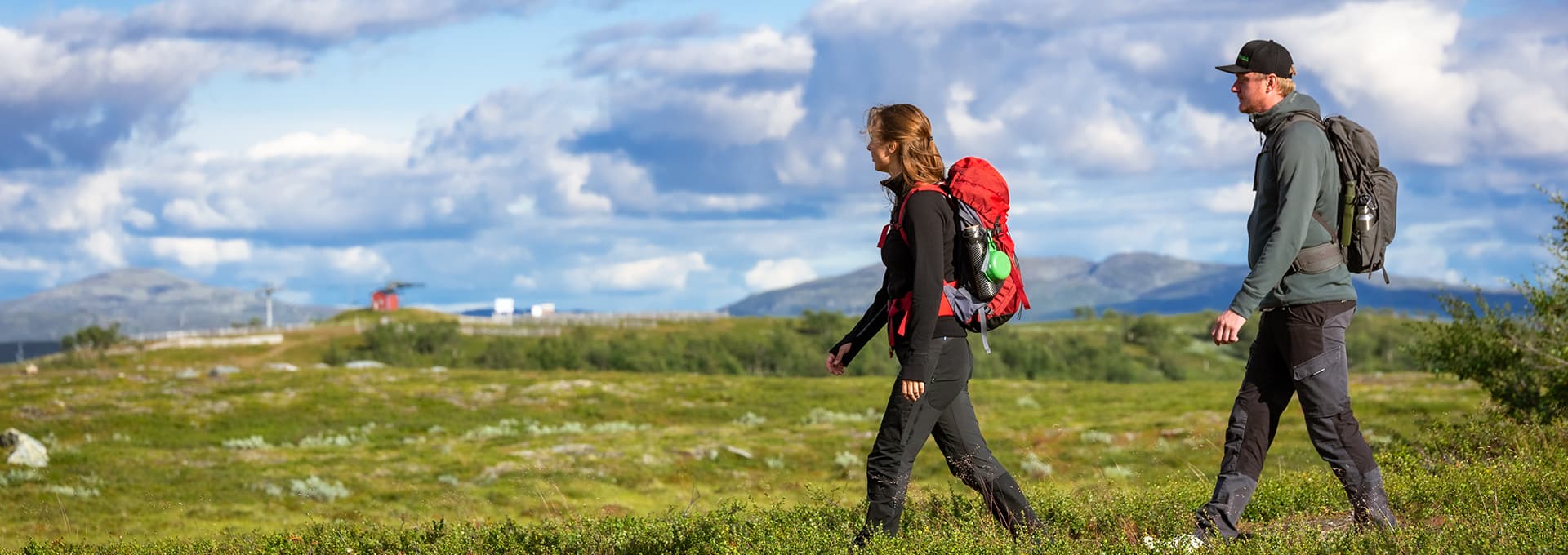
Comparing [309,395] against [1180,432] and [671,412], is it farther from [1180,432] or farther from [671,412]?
[1180,432]

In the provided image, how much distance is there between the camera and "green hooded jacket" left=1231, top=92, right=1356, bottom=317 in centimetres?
696

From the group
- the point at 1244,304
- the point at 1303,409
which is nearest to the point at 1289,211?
the point at 1244,304

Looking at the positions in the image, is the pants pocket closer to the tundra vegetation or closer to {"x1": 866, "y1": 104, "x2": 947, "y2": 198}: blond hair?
the tundra vegetation

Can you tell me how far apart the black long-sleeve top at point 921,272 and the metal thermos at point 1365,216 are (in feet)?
8.11

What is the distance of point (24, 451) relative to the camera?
33.0m

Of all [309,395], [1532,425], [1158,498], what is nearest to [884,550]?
[1158,498]

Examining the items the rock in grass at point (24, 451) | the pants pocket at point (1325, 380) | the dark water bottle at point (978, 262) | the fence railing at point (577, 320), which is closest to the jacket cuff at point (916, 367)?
the dark water bottle at point (978, 262)

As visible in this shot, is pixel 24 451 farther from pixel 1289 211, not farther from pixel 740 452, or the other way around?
pixel 1289 211

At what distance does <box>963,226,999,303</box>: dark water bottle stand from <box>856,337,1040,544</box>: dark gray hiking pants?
33 centimetres

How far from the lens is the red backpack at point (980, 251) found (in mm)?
7238

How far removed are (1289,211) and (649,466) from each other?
1068 inches

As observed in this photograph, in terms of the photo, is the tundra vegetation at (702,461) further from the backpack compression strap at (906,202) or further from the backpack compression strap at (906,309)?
the backpack compression strap at (906,202)

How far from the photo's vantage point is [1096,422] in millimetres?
44031

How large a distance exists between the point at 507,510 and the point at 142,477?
12286mm
